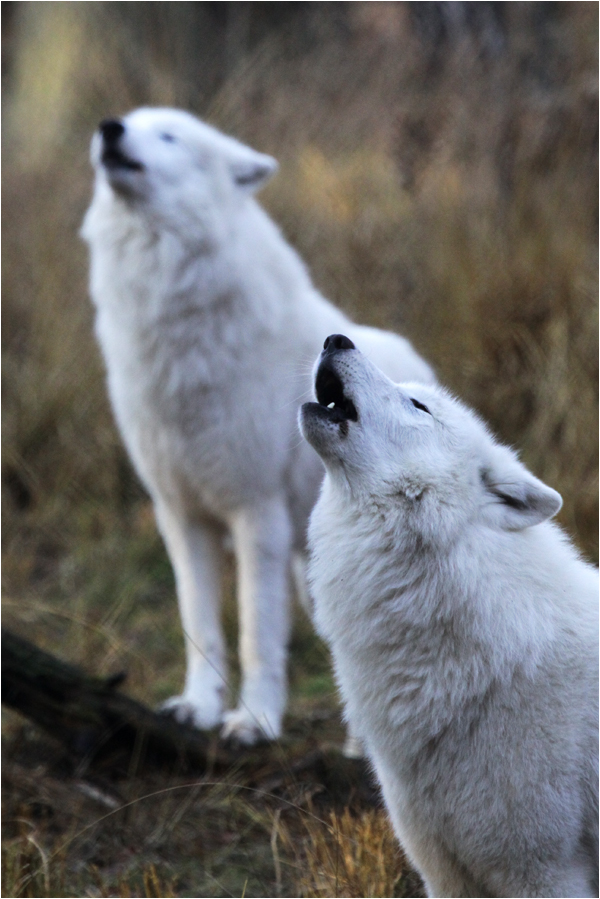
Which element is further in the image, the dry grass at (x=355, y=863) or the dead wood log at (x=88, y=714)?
the dead wood log at (x=88, y=714)

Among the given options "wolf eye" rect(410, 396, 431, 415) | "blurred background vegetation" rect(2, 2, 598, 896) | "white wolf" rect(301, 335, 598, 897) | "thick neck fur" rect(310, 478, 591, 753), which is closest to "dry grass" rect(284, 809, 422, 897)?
"white wolf" rect(301, 335, 598, 897)

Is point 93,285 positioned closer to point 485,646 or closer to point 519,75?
point 485,646

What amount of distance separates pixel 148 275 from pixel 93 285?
16.5 inches

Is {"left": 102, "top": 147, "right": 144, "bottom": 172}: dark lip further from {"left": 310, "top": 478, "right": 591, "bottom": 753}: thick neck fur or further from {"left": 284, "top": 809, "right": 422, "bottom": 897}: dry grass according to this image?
{"left": 284, "top": 809, "right": 422, "bottom": 897}: dry grass

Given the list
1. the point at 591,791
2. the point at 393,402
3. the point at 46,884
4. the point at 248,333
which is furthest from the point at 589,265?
the point at 46,884

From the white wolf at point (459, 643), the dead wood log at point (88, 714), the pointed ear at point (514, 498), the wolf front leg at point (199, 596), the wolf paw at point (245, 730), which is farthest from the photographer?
the wolf front leg at point (199, 596)

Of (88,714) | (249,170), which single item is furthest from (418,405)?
(249,170)

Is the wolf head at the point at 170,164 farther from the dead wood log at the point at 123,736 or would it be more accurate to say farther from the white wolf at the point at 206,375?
the dead wood log at the point at 123,736

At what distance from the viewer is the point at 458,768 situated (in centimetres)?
236

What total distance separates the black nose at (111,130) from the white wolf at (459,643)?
232 cm

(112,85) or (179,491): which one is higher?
(112,85)

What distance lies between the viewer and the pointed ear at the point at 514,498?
2438mm

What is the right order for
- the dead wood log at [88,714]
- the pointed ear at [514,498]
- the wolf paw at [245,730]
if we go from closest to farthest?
the pointed ear at [514,498] → the dead wood log at [88,714] → the wolf paw at [245,730]

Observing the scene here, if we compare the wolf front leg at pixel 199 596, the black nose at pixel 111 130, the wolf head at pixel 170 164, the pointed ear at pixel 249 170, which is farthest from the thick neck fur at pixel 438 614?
the pointed ear at pixel 249 170
